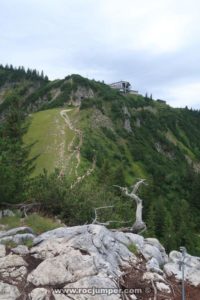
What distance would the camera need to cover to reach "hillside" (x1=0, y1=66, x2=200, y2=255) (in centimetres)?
3428

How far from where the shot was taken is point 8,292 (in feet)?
43.6

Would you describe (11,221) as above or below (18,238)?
below

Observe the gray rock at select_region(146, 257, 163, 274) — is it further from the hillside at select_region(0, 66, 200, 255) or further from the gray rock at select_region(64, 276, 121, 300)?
the hillside at select_region(0, 66, 200, 255)

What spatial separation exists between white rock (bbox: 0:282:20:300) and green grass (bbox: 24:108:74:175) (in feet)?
201

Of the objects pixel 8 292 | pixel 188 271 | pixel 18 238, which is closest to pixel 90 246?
pixel 18 238

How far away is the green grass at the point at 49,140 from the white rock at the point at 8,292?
61.3 m

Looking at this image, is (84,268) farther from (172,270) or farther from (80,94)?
(80,94)

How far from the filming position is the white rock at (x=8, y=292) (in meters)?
13.1

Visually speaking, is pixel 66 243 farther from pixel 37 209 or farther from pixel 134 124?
pixel 134 124

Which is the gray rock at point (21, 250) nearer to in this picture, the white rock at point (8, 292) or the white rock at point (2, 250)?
the white rock at point (2, 250)

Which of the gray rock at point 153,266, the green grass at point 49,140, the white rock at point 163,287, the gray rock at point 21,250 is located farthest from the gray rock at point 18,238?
the green grass at point 49,140

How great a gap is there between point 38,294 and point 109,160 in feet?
306

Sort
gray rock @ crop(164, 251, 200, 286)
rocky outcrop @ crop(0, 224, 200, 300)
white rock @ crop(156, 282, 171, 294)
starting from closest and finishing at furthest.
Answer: rocky outcrop @ crop(0, 224, 200, 300), white rock @ crop(156, 282, 171, 294), gray rock @ crop(164, 251, 200, 286)

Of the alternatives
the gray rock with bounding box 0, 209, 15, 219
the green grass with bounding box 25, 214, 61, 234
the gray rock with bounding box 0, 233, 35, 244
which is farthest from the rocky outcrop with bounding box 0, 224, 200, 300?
the gray rock with bounding box 0, 209, 15, 219
